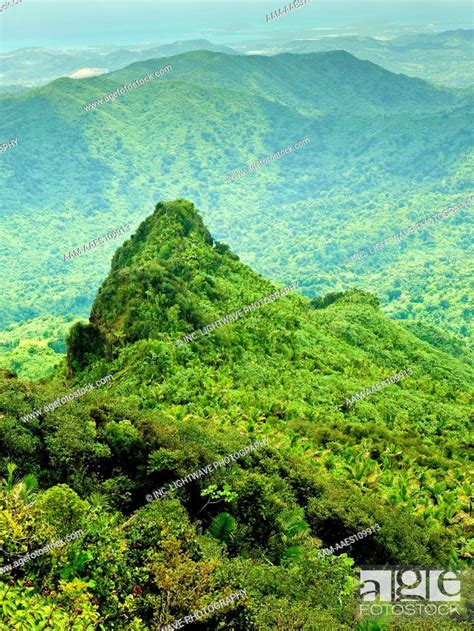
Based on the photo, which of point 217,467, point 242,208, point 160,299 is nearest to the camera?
point 217,467

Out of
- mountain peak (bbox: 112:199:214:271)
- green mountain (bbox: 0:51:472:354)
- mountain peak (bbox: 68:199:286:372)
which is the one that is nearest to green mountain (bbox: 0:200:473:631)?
mountain peak (bbox: 68:199:286:372)

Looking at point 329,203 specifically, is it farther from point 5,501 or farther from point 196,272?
point 5,501

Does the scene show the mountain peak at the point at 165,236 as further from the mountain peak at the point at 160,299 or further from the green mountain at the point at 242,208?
the green mountain at the point at 242,208

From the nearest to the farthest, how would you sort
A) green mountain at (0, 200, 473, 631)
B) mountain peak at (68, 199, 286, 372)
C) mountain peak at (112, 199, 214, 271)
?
green mountain at (0, 200, 473, 631)
mountain peak at (68, 199, 286, 372)
mountain peak at (112, 199, 214, 271)

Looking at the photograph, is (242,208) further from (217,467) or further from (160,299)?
(217,467)

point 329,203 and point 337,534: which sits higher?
point 337,534

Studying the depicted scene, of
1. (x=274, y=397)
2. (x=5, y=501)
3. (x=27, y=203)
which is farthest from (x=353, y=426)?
(x=27, y=203)

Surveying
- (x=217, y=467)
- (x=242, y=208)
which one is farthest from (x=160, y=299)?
(x=242, y=208)

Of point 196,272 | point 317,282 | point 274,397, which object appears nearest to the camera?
point 274,397

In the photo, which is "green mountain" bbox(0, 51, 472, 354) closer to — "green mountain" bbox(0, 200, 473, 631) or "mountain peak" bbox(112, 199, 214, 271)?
"mountain peak" bbox(112, 199, 214, 271)
